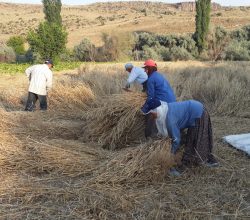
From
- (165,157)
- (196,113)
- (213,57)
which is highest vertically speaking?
(196,113)

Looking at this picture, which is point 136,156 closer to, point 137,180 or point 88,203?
point 137,180

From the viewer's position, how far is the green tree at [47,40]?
2719 centimetres

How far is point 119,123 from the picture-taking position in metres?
6.97

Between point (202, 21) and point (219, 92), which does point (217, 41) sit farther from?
point (219, 92)

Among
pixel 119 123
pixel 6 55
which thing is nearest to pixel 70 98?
pixel 119 123

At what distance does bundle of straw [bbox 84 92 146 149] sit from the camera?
22.7 ft

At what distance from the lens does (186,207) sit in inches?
192

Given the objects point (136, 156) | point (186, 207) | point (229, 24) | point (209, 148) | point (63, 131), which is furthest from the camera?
point (229, 24)

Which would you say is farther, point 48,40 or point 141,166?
point 48,40

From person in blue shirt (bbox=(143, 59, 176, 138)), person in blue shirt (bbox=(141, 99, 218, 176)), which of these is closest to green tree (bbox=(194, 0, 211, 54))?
person in blue shirt (bbox=(143, 59, 176, 138))

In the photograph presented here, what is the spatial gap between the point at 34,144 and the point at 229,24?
43.2 meters

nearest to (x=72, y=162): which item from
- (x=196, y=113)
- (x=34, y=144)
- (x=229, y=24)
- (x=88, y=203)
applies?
(x=34, y=144)

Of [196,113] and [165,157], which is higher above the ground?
[196,113]

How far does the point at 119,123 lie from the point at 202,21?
22755 millimetres
